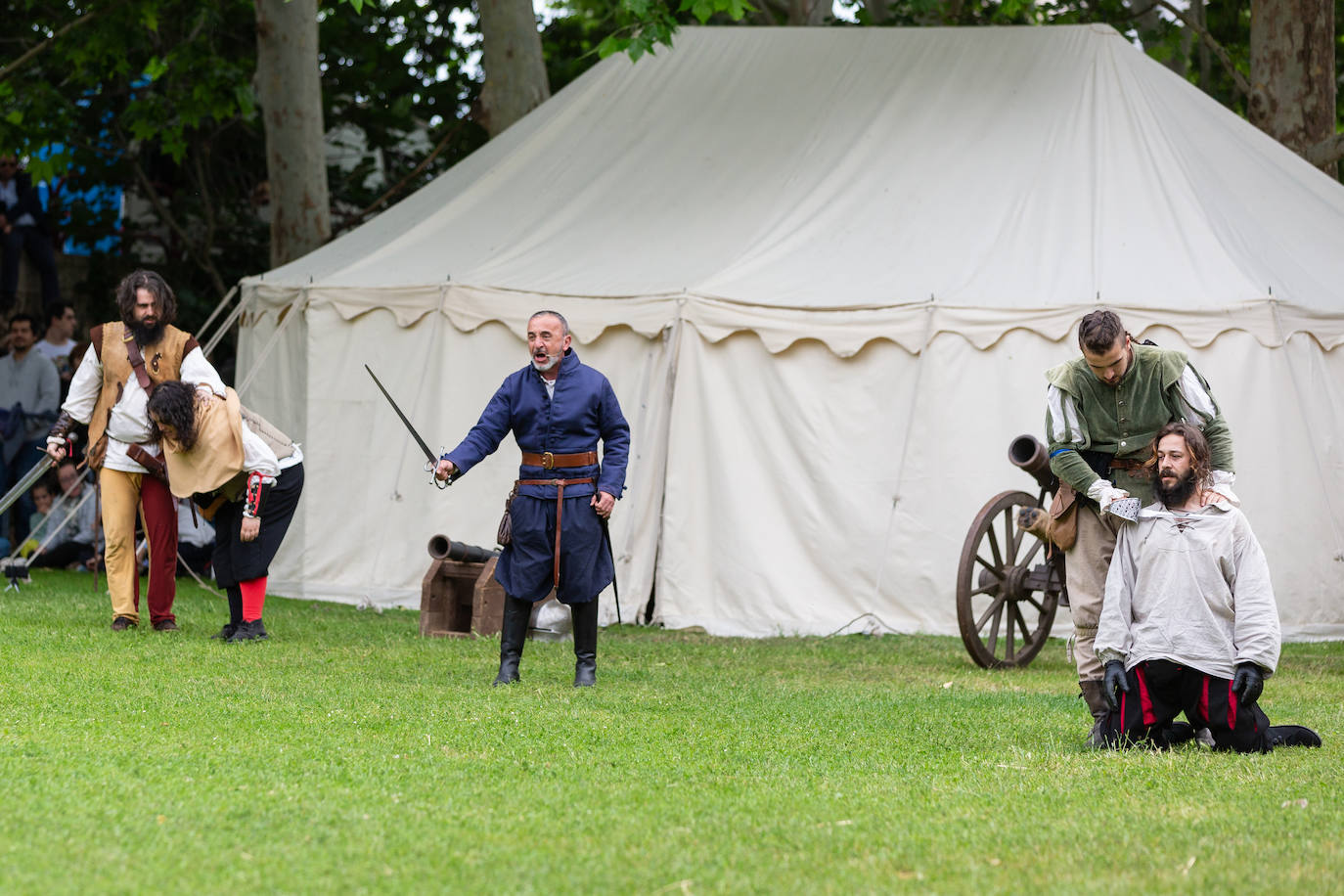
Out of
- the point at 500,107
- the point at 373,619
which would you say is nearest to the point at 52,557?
the point at 373,619

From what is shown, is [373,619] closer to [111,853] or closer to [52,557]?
[52,557]

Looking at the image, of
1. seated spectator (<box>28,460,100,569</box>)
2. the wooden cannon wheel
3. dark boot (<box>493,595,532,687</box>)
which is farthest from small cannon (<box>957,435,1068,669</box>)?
seated spectator (<box>28,460,100,569</box>)

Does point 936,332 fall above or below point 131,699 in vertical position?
above

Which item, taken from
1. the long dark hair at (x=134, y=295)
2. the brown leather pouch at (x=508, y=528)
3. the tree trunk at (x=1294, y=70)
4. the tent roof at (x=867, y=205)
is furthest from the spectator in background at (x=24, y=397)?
the tree trunk at (x=1294, y=70)

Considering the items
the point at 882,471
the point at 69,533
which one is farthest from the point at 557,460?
the point at 69,533

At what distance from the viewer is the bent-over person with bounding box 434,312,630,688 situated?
6.63m

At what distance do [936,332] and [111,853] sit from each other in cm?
634

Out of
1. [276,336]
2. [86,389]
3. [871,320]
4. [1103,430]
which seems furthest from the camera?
[276,336]

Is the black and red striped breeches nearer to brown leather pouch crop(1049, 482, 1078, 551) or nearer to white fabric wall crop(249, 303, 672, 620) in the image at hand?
brown leather pouch crop(1049, 482, 1078, 551)

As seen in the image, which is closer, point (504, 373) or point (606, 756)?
point (606, 756)

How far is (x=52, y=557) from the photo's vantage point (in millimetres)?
11312

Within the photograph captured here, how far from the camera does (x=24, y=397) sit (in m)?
11.3

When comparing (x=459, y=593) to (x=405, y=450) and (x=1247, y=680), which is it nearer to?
(x=405, y=450)

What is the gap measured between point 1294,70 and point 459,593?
22.7 feet
